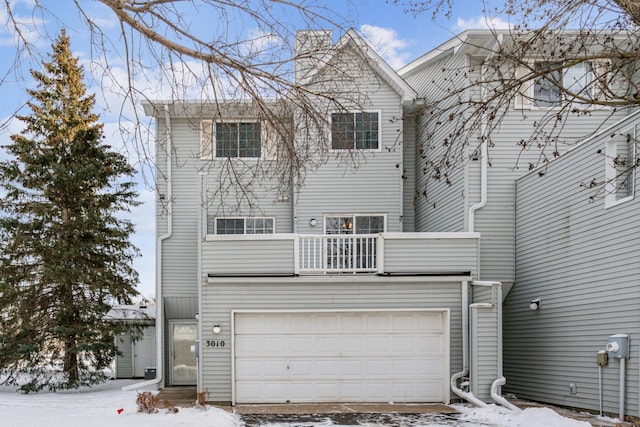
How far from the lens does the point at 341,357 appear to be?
11.3 metres

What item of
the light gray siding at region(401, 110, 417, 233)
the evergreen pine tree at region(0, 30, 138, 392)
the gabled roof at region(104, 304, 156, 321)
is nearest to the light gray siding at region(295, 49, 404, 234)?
the light gray siding at region(401, 110, 417, 233)

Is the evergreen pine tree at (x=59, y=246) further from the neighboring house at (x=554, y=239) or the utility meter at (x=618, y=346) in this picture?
the utility meter at (x=618, y=346)

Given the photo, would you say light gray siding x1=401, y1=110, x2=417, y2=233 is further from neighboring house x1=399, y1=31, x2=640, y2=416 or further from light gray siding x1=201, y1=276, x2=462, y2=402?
light gray siding x1=201, y1=276, x2=462, y2=402

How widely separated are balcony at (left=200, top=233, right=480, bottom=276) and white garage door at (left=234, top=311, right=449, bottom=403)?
0.92 metres

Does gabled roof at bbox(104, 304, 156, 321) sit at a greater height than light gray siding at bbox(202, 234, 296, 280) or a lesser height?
lesser

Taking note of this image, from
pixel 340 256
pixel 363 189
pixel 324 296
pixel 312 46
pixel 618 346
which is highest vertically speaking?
pixel 312 46

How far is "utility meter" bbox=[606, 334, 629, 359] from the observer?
880 centimetres

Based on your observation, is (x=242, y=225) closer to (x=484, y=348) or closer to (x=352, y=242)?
(x=352, y=242)

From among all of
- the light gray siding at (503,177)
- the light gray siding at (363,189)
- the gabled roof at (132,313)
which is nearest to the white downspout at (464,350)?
the light gray siding at (503,177)

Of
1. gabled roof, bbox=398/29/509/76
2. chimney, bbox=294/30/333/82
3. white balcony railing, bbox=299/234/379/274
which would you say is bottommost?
white balcony railing, bbox=299/234/379/274

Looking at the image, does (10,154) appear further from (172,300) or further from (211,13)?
(211,13)

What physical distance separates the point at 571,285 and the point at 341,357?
15.3 ft

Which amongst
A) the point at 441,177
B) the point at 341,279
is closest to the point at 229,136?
the point at 341,279

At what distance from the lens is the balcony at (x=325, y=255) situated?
1128 cm
